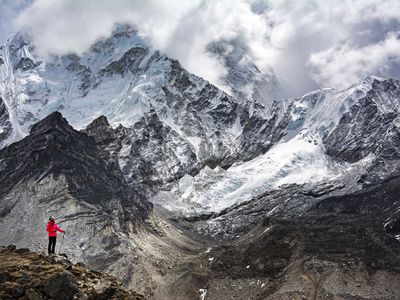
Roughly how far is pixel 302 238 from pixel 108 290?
328 feet

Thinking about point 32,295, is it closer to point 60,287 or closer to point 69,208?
point 60,287

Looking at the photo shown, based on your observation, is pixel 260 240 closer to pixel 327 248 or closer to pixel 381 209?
pixel 327 248

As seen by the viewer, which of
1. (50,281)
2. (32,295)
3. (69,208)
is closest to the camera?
(32,295)

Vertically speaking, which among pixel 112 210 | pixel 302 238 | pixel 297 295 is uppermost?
pixel 112 210

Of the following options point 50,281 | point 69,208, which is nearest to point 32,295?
point 50,281

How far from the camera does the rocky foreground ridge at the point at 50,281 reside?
32.4m

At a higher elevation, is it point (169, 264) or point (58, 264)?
point (169, 264)

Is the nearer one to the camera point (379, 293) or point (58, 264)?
point (58, 264)

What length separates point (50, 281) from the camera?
32.8 m

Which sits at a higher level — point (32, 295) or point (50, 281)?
point (50, 281)

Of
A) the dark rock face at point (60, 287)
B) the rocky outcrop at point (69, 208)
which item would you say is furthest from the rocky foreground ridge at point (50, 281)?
the rocky outcrop at point (69, 208)

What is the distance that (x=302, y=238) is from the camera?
130125mm

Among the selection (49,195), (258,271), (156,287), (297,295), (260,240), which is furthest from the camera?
(49,195)

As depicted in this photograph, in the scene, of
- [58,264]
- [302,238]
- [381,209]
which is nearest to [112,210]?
[302,238]
